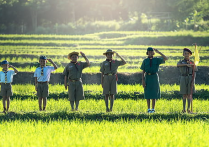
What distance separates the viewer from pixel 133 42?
29172 millimetres

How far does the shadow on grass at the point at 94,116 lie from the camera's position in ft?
26.4

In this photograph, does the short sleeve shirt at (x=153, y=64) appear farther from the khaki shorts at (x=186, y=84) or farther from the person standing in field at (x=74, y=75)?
the person standing in field at (x=74, y=75)

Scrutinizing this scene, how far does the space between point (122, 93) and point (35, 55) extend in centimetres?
958

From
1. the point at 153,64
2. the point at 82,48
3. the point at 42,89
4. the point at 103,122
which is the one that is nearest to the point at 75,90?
the point at 42,89

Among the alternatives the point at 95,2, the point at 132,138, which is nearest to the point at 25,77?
the point at 132,138

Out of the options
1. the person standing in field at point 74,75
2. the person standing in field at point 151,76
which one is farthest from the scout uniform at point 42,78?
the person standing in field at point 151,76

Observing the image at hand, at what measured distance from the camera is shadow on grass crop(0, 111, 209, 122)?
26.4 feet

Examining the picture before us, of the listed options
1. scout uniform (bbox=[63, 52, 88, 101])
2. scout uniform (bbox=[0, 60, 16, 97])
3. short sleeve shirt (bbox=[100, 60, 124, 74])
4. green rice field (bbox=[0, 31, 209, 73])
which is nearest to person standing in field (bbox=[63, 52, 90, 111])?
scout uniform (bbox=[63, 52, 88, 101])

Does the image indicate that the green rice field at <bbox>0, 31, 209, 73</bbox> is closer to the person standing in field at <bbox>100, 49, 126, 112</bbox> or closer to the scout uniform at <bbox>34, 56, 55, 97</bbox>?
the person standing in field at <bbox>100, 49, 126, 112</bbox>

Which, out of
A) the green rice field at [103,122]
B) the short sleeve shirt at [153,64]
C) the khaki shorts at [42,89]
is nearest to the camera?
the green rice field at [103,122]

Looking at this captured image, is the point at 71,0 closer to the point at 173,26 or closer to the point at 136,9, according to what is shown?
the point at 136,9

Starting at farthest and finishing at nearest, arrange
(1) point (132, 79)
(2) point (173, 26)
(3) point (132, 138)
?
1. (2) point (173, 26)
2. (1) point (132, 79)
3. (3) point (132, 138)

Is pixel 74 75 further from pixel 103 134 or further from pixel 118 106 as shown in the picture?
pixel 103 134

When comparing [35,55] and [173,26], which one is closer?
[35,55]
